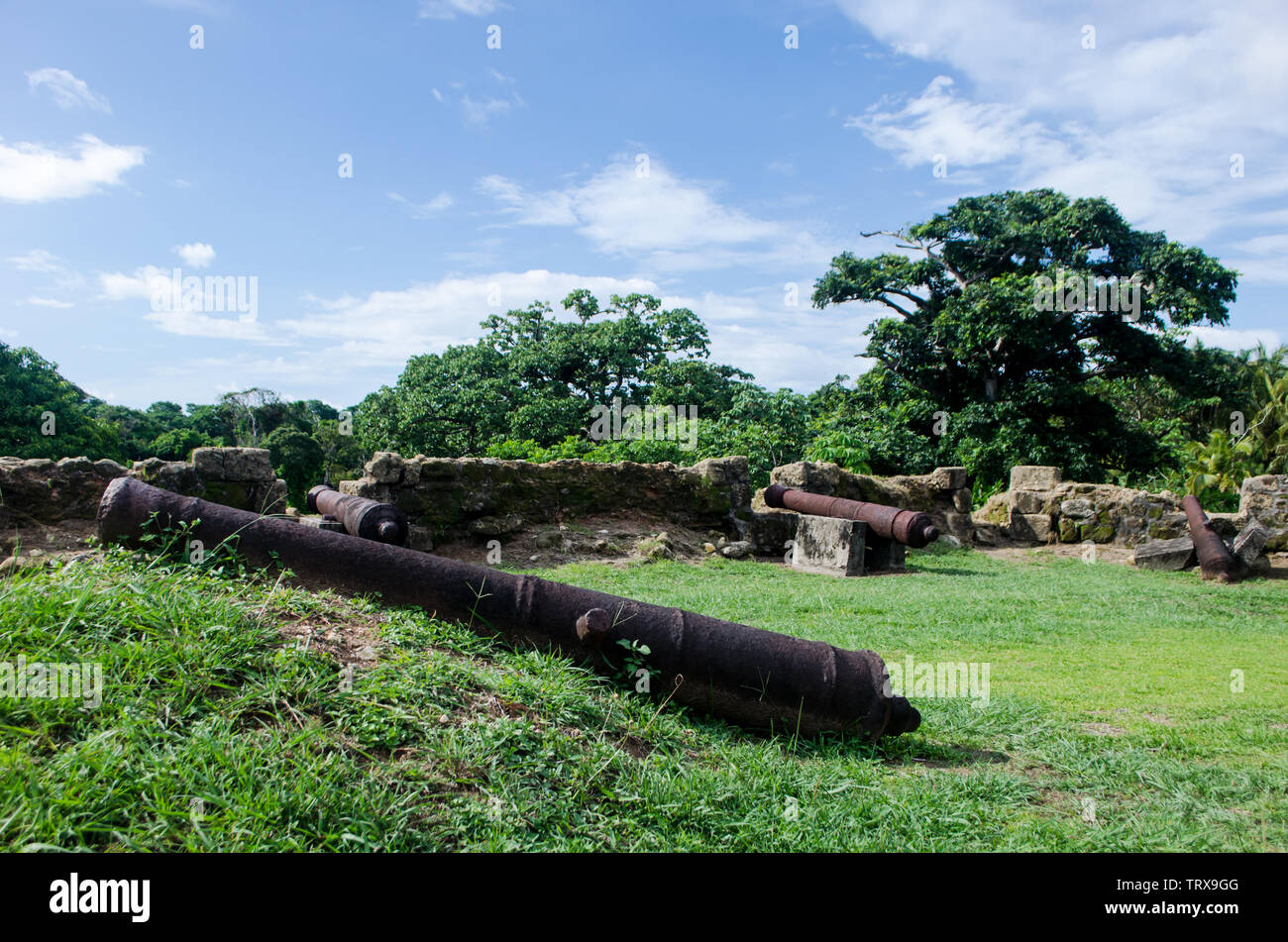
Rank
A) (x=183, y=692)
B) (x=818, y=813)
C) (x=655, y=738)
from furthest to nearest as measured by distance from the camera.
A: (x=655, y=738) → (x=818, y=813) → (x=183, y=692)

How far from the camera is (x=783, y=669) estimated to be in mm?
3229

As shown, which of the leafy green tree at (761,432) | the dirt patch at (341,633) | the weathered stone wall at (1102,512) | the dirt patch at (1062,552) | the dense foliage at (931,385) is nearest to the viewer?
the dirt patch at (341,633)

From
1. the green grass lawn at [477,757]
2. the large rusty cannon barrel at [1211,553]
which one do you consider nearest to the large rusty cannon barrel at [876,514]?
the large rusty cannon barrel at [1211,553]

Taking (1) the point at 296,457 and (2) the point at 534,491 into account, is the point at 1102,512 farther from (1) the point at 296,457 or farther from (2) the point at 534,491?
(1) the point at 296,457

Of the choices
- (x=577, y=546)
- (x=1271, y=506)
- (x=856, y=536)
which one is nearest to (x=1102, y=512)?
(x=1271, y=506)

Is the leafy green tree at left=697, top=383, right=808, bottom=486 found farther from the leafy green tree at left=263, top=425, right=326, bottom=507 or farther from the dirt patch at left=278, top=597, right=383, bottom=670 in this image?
the leafy green tree at left=263, top=425, right=326, bottom=507

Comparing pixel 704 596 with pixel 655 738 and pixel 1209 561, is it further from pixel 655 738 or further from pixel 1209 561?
pixel 1209 561

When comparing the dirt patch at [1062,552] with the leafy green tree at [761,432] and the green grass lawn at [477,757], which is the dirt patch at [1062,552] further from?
the green grass lawn at [477,757]

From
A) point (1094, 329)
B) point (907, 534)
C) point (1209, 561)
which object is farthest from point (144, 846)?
point (1094, 329)

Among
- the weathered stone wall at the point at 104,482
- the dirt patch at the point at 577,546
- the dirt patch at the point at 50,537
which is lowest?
the dirt patch at the point at 577,546

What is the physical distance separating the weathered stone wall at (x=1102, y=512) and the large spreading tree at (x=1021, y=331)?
5.13m

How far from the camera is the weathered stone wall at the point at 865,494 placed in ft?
38.4

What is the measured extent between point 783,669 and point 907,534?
Answer: 24.4 feet

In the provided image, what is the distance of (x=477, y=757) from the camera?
7.88ft
